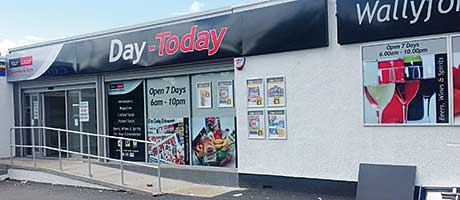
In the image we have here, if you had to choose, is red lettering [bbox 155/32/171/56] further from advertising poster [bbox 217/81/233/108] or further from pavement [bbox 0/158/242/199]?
pavement [bbox 0/158/242/199]

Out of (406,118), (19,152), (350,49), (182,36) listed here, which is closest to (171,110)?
(182,36)

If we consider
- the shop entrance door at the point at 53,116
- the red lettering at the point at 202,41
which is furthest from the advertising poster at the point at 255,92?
the shop entrance door at the point at 53,116

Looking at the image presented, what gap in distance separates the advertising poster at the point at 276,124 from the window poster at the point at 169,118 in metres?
2.58

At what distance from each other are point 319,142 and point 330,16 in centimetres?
238

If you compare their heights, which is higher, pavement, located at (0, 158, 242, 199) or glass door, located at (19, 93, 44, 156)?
glass door, located at (19, 93, 44, 156)

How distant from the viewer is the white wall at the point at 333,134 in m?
7.67

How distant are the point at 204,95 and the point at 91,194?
3367 millimetres

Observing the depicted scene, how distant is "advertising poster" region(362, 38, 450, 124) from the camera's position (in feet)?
24.8

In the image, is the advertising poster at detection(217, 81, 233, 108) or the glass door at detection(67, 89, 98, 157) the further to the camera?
the glass door at detection(67, 89, 98, 157)

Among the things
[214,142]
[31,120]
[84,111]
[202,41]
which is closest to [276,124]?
[214,142]

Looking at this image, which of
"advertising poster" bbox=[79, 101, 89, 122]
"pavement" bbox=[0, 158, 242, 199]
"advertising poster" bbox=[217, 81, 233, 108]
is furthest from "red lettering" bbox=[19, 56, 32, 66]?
"advertising poster" bbox=[217, 81, 233, 108]

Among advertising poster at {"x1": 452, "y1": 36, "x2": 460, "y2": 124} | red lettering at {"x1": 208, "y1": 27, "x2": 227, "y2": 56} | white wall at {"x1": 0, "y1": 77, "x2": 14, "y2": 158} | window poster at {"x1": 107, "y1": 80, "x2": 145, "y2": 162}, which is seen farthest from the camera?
white wall at {"x1": 0, "y1": 77, "x2": 14, "y2": 158}

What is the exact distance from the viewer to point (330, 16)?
28.3 feet

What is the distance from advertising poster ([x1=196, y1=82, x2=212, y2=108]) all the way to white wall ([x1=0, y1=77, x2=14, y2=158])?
774 centimetres
